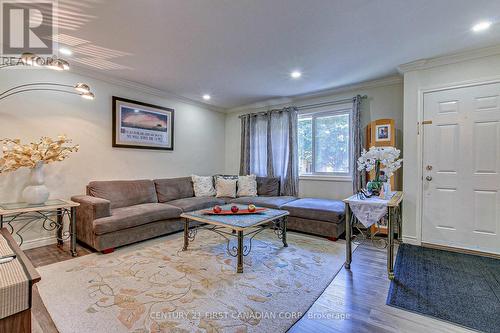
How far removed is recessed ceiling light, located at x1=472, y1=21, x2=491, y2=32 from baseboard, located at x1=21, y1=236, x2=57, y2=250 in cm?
549

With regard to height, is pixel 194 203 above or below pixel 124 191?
below

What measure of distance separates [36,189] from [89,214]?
2.06 feet

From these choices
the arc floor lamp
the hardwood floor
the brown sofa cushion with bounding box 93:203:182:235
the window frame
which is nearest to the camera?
the hardwood floor

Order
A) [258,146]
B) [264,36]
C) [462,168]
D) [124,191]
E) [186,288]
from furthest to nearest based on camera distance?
[258,146] < [124,191] < [462,168] < [264,36] < [186,288]

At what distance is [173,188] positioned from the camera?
4312 mm

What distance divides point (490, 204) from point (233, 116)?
4.70m

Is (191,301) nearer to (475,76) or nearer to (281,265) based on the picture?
(281,265)

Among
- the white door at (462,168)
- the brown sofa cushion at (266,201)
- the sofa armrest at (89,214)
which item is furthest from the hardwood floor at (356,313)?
the brown sofa cushion at (266,201)

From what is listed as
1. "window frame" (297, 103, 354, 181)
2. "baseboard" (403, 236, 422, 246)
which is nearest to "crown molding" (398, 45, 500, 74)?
"window frame" (297, 103, 354, 181)

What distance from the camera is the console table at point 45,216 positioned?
8.29ft

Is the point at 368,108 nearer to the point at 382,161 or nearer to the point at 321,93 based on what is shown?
the point at 321,93

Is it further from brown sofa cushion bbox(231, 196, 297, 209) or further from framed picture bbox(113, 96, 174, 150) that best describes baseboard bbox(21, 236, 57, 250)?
brown sofa cushion bbox(231, 196, 297, 209)

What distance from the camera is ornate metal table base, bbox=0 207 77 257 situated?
2.75 m

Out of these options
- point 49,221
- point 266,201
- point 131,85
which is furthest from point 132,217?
point 131,85
